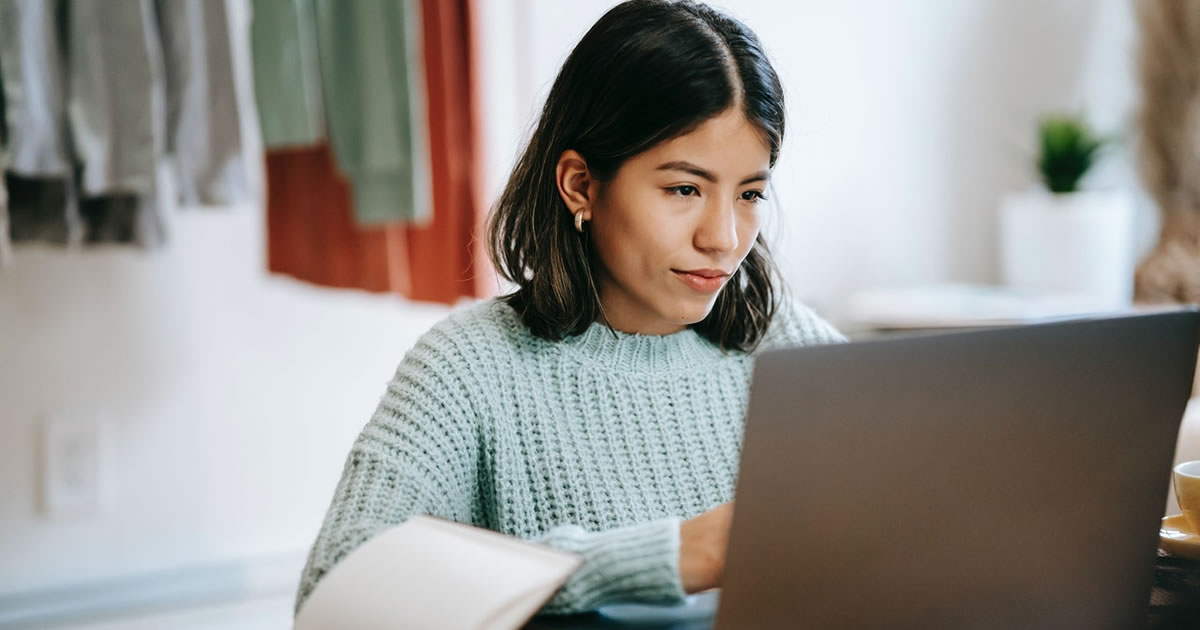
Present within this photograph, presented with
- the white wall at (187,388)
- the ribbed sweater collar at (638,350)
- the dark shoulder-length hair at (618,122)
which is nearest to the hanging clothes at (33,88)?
the white wall at (187,388)

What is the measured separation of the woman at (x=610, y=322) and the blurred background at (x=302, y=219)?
1.34 ft

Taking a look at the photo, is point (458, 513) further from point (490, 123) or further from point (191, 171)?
point (490, 123)

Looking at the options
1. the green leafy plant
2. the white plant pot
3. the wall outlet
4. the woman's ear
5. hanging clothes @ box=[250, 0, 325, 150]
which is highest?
hanging clothes @ box=[250, 0, 325, 150]

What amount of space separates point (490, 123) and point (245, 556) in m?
0.87

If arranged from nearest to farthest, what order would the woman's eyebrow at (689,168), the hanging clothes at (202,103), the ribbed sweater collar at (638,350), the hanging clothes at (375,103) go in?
the woman's eyebrow at (689,168), the ribbed sweater collar at (638,350), the hanging clothes at (202,103), the hanging clothes at (375,103)

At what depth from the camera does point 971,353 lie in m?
0.55

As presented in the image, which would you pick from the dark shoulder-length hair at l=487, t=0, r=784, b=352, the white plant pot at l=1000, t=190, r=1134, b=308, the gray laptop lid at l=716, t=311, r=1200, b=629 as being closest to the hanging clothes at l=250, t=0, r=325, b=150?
the dark shoulder-length hair at l=487, t=0, r=784, b=352

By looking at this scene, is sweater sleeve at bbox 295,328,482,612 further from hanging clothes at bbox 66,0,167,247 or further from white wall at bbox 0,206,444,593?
white wall at bbox 0,206,444,593

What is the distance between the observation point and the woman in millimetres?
875

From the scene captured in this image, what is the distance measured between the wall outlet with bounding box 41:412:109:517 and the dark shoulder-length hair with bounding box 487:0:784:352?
100 cm

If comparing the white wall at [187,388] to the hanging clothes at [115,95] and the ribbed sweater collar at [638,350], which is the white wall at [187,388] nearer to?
the hanging clothes at [115,95]

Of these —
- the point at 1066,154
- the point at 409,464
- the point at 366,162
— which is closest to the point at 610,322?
the point at 409,464

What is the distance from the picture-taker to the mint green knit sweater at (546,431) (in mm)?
851

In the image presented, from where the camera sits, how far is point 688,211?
2.90 ft
